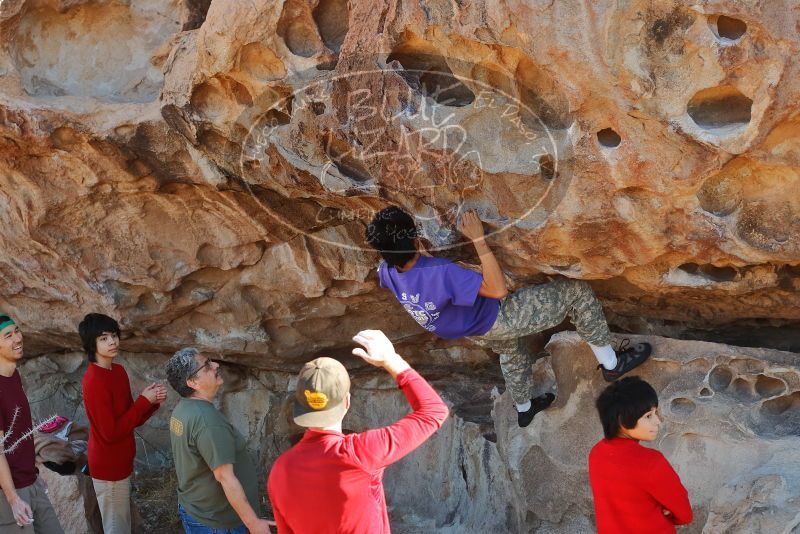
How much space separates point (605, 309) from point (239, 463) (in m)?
1.78

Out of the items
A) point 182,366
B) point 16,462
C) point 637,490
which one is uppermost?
point 182,366

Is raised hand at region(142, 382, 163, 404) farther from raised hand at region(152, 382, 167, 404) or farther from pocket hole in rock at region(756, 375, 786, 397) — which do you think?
pocket hole in rock at region(756, 375, 786, 397)

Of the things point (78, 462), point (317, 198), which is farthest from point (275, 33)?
point (78, 462)

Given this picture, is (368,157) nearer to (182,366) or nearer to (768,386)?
(182,366)

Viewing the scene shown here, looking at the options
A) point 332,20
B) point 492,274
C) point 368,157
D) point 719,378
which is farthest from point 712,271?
point 332,20

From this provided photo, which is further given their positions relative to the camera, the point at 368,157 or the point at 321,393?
the point at 368,157

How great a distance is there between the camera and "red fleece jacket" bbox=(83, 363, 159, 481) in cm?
381

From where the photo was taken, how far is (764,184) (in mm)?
2863

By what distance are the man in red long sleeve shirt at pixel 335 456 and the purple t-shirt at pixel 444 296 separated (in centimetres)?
86

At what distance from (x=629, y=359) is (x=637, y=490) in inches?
A: 42.5

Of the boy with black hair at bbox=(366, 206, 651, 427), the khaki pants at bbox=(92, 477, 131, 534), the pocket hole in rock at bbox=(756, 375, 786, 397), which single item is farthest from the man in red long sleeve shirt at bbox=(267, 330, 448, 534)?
the khaki pants at bbox=(92, 477, 131, 534)

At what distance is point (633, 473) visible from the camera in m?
2.49

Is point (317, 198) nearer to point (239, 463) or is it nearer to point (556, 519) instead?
point (239, 463)

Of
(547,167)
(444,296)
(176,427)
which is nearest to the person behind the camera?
(547,167)
